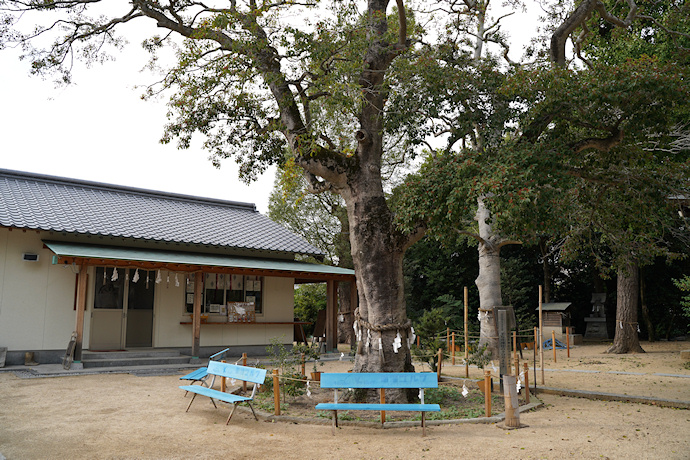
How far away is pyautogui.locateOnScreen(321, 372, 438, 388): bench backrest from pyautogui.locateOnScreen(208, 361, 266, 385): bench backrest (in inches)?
39.0

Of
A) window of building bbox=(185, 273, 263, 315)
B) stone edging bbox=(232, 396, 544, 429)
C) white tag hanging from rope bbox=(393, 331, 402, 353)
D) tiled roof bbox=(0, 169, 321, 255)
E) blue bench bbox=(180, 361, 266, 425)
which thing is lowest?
stone edging bbox=(232, 396, 544, 429)

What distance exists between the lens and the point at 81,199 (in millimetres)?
15836

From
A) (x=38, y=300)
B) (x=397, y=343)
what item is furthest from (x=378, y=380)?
(x=38, y=300)

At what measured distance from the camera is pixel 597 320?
83.7ft

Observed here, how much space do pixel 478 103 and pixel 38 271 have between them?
1113cm

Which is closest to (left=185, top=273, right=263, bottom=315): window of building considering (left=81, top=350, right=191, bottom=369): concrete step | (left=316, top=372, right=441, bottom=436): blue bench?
(left=81, top=350, right=191, bottom=369): concrete step

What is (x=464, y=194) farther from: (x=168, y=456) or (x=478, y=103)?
(x=168, y=456)

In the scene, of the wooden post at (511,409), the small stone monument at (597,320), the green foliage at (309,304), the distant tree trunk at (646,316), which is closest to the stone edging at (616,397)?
the wooden post at (511,409)

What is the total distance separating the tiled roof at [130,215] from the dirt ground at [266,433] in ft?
16.3

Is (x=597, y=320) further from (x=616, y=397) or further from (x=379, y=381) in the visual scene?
(x=379, y=381)

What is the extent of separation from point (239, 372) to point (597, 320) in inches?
885

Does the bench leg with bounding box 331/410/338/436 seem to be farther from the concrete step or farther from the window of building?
the window of building

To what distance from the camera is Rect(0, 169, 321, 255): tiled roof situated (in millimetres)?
13609

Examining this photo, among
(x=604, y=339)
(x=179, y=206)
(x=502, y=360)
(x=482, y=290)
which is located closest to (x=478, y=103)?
(x=502, y=360)
